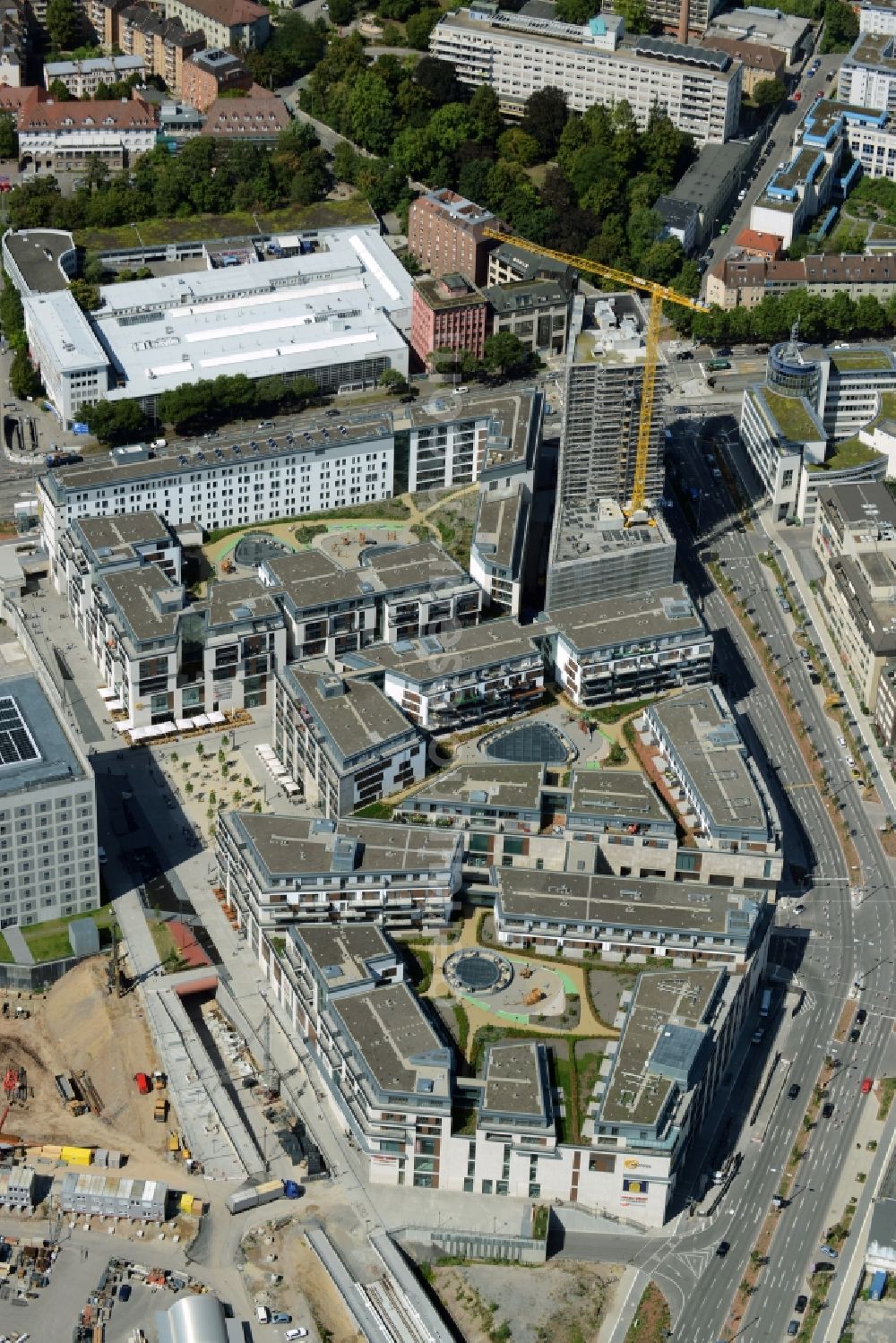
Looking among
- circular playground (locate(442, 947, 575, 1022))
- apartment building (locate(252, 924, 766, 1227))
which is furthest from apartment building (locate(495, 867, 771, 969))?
apartment building (locate(252, 924, 766, 1227))

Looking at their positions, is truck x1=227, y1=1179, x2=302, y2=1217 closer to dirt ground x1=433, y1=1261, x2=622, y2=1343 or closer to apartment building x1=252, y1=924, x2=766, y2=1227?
apartment building x1=252, y1=924, x2=766, y2=1227

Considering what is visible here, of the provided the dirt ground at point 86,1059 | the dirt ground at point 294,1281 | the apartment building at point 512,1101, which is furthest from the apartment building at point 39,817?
the dirt ground at point 294,1281

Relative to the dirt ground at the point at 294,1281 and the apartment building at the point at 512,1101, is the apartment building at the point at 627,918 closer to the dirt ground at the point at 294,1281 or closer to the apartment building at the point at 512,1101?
the apartment building at the point at 512,1101

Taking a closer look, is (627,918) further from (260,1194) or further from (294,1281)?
(294,1281)

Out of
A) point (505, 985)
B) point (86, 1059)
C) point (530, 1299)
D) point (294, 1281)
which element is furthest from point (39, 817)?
point (530, 1299)

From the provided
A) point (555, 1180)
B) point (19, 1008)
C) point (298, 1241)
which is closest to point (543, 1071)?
point (555, 1180)

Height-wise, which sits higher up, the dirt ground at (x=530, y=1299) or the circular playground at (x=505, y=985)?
the circular playground at (x=505, y=985)

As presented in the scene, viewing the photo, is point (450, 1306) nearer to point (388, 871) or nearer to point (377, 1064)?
point (377, 1064)
